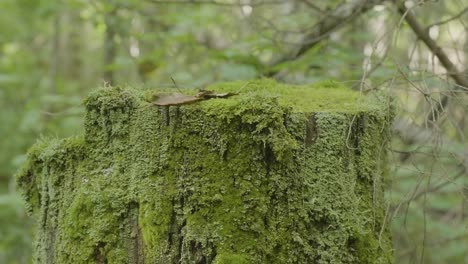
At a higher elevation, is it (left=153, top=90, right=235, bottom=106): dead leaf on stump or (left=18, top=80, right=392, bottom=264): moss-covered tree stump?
(left=153, top=90, right=235, bottom=106): dead leaf on stump

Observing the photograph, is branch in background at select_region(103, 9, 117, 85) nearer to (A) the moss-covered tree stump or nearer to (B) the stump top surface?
(B) the stump top surface

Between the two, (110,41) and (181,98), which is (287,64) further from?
(110,41)

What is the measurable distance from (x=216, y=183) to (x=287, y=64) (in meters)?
2.09

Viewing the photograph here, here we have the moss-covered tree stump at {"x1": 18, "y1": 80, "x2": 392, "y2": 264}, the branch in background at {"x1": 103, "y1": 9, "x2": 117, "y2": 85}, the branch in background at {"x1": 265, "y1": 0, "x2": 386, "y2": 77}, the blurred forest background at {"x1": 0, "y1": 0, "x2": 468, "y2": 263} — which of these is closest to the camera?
the moss-covered tree stump at {"x1": 18, "y1": 80, "x2": 392, "y2": 264}

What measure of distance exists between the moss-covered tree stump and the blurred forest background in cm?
21

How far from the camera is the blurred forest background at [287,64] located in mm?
3100

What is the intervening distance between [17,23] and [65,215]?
26.5ft

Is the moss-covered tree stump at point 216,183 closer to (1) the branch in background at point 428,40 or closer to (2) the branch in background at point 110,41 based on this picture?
(1) the branch in background at point 428,40

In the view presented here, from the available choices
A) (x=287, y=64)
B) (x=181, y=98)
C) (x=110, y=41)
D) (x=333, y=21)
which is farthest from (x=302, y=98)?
(x=110, y=41)

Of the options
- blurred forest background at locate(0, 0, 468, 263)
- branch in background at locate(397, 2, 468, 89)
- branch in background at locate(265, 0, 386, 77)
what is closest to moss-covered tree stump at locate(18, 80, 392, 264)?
blurred forest background at locate(0, 0, 468, 263)

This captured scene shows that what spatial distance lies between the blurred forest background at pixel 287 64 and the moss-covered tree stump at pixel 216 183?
206 mm

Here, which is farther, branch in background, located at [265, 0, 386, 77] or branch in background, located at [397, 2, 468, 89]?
branch in background, located at [265, 0, 386, 77]

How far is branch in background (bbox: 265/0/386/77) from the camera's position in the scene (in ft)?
12.5

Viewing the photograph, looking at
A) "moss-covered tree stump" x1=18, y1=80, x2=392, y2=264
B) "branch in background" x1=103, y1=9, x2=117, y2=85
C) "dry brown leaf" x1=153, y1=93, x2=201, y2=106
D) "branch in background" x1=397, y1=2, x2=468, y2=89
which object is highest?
"branch in background" x1=103, y1=9, x2=117, y2=85
